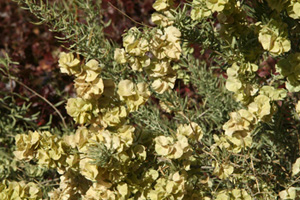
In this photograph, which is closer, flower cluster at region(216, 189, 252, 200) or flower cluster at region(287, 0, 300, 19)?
flower cluster at region(287, 0, 300, 19)

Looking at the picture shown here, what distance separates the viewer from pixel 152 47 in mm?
987

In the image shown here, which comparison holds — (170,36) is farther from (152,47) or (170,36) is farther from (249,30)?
(249,30)

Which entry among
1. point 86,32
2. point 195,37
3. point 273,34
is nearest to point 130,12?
point 86,32

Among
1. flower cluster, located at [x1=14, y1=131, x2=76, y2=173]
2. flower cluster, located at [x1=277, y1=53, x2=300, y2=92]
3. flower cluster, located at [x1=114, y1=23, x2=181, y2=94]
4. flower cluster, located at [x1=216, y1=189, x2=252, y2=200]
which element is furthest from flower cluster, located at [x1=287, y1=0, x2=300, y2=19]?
flower cluster, located at [x1=14, y1=131, x2=76, y2=173]

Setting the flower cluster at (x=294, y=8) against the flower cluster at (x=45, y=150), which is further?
the flower cluster at (x=45, y=150)

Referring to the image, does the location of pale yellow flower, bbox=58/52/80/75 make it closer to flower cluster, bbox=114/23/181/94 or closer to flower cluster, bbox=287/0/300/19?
flower cluster, bbox=114/23/181/94

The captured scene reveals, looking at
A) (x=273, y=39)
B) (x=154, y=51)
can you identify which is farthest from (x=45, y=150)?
(x=273, y=39)

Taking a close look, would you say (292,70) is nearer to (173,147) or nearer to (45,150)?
(173,147)

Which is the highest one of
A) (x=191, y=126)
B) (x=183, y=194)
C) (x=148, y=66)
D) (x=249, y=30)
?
(x=249, y=30)

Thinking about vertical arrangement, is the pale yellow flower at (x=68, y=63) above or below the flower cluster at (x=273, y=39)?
below

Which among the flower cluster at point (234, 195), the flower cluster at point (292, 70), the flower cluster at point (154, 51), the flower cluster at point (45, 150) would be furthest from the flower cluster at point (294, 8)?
the flower cluster at point (45, 150)

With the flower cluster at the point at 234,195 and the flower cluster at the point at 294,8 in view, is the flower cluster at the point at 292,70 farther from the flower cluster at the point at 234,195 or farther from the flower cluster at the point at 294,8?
the flower cluster at the point at 234,195

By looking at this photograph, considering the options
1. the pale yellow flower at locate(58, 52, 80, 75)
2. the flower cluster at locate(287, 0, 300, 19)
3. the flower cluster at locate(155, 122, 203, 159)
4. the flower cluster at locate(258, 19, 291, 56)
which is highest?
the flower cluster at locate(287, 0, 300, 19)

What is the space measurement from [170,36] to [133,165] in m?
0.33
